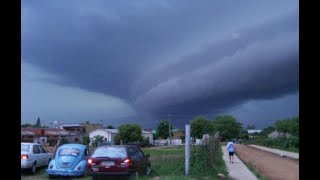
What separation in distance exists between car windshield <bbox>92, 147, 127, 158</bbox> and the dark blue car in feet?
4.67

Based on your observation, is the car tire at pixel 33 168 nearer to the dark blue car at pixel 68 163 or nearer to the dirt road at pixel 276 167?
the dark blue car at pixel 68 163

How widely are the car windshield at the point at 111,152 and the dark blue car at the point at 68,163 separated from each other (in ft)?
4.67

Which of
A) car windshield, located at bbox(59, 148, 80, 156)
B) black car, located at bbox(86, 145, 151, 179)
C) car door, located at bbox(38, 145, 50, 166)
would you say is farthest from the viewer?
car door, located at bbox(38, 145, 50, 166)

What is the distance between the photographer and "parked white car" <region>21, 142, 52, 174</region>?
58.3ft

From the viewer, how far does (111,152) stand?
15828 millimetres

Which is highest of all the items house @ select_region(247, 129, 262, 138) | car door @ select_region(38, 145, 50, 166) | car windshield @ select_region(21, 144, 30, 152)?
car windshield @ select_region(21, 144, 30, 152)

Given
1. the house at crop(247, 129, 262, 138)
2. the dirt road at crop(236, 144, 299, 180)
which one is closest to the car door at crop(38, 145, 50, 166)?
the dirt road at crop(236, 144, 299, 180)

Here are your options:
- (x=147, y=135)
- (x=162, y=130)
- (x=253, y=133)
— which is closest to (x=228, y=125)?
(x=162, y=130)

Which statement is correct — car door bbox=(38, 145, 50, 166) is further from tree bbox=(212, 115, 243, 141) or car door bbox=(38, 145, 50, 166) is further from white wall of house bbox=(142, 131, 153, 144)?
tree bbox=(212, 115, 243, 141)
